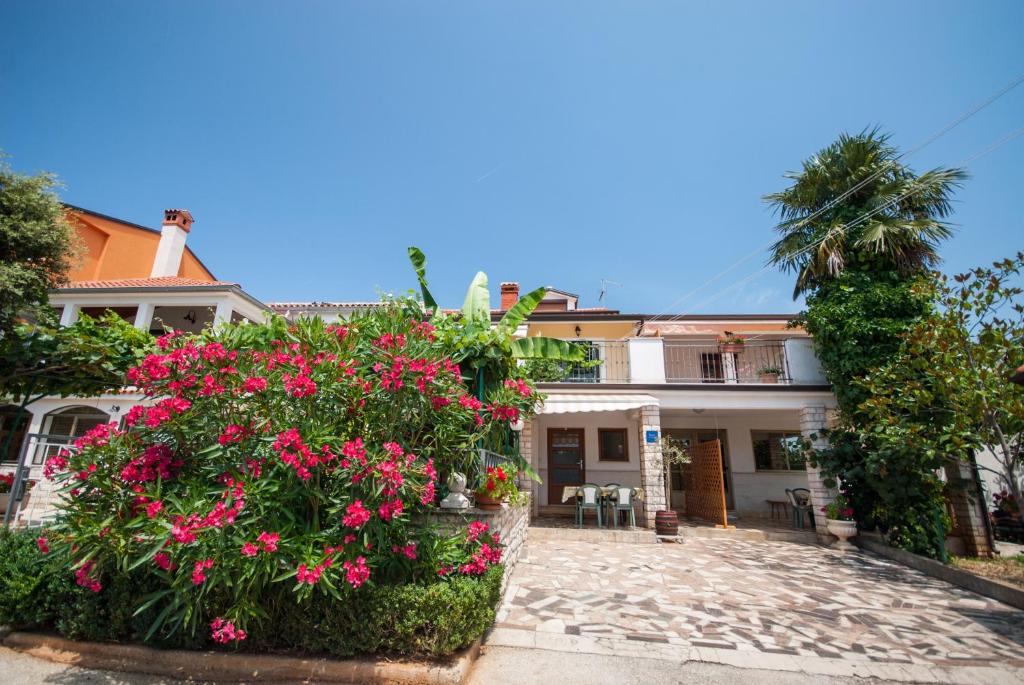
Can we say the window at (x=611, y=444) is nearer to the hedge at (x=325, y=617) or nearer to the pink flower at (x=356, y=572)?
the hedge at (x=325, y=617)

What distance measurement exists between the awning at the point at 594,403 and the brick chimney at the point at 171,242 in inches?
878

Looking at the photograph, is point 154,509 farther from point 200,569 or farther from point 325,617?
point 325,617

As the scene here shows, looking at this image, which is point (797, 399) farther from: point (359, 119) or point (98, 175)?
point (98, 175)

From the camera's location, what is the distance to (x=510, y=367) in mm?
A: 7746

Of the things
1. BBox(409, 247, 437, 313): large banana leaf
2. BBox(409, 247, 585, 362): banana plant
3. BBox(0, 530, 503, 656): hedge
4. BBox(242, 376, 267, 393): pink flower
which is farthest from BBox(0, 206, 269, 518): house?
BBox(242, 376, 267, 393): pink flower

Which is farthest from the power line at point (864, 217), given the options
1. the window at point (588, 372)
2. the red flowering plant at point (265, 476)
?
the red flowering plant at point (265, 476)

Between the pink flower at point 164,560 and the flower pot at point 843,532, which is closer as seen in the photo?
the pink flower at point 164,560

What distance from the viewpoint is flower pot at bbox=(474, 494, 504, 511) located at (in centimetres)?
686

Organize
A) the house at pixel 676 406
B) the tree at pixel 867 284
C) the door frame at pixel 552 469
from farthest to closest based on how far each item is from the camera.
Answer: the door frame at pixel 552 469
the house at pixel 676 406
the tree at pixel 867 284

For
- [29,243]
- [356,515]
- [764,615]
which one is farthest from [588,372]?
[29,243]

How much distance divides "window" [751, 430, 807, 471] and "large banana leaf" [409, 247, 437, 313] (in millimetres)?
16433

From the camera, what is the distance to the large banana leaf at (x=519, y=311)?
7.93m

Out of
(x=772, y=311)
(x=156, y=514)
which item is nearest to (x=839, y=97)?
(x=772, y=311)

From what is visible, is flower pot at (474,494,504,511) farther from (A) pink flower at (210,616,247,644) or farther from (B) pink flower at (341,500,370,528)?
(A) pink flower at (210,616,247,644)
